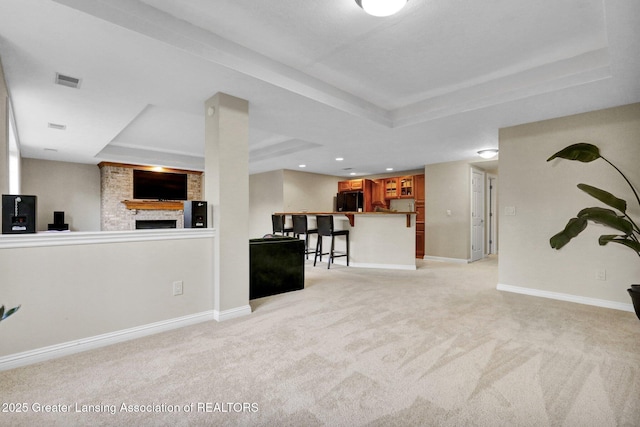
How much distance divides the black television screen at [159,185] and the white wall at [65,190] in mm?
950

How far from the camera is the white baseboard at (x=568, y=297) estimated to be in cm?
321

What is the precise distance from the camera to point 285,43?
2.52 m

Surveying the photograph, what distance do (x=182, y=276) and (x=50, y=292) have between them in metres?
0.92

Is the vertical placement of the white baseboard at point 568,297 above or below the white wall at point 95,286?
below

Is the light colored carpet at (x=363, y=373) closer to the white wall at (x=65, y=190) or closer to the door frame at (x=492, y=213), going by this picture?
the door frame at (x=492, y=213)

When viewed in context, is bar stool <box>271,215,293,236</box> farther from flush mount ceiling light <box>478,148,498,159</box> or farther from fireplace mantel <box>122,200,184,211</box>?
flush mount ceiling light <box>478,148,498,159</box>

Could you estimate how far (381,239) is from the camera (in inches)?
223

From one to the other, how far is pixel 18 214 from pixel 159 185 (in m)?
5.93

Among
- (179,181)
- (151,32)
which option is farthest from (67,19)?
(179,181)

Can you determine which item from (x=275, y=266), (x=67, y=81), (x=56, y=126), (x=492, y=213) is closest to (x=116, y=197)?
(x=56, y=126)

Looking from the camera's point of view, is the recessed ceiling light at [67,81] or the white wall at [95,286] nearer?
the white wall at [95,286]

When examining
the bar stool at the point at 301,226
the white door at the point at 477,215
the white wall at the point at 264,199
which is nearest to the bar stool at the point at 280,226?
the bar stool at the point at 301,226

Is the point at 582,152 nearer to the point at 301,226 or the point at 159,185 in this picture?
the point at 301,226

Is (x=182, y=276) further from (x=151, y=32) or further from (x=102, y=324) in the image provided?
(x=151, y=32)
